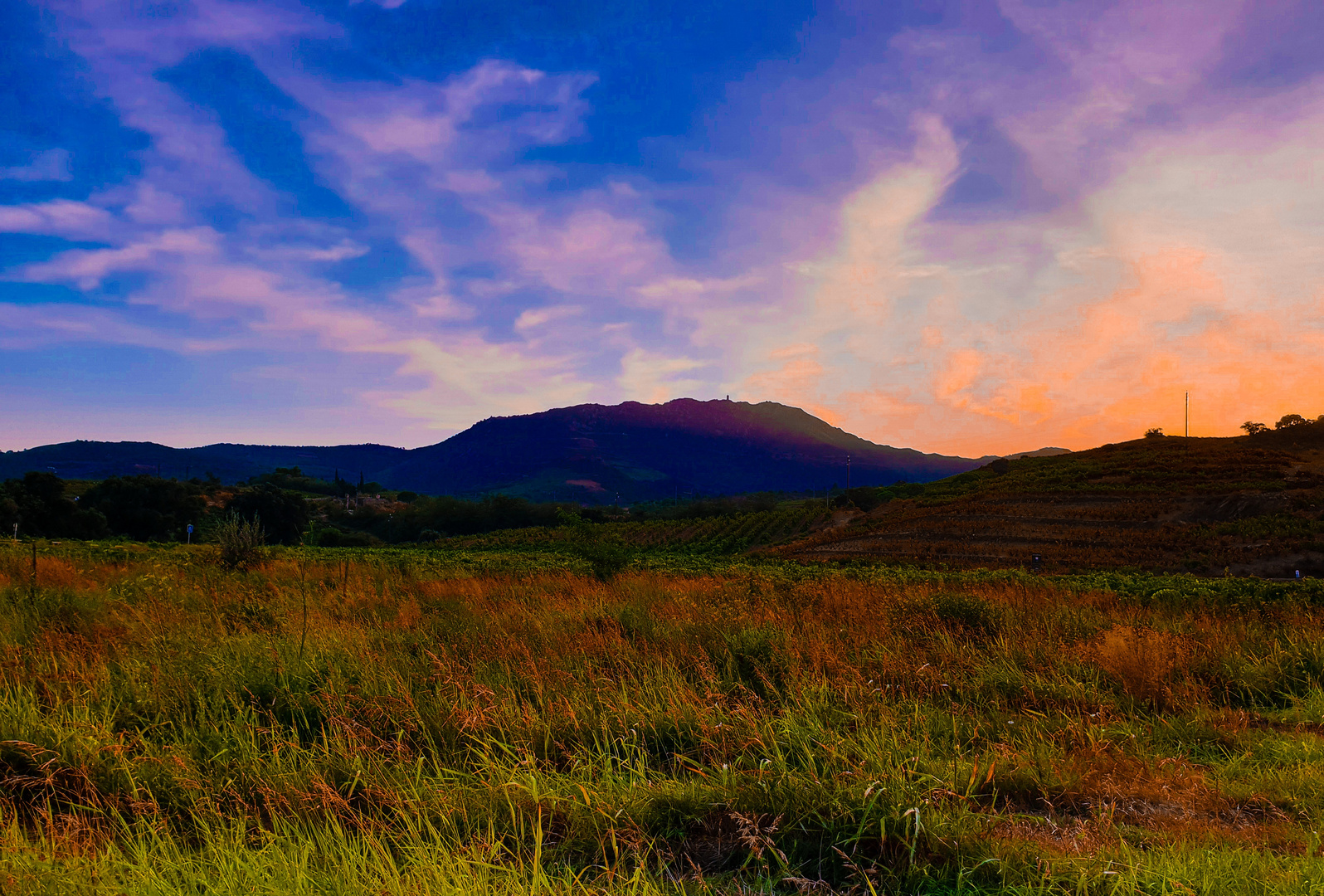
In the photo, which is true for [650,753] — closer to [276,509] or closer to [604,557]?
[604,557]

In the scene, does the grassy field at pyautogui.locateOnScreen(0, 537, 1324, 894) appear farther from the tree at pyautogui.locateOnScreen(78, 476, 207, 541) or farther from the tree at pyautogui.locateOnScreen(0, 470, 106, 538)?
the tree at pyautogui.locateOnScreen(78, 476, 207, 541)

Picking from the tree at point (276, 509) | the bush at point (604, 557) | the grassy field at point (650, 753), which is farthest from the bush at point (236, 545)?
the tree at point (276, 509)

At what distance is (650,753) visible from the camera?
413 cm

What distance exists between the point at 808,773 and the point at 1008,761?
1.34 m

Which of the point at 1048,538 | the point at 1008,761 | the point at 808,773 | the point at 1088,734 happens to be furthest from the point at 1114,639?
the point at 1048,538

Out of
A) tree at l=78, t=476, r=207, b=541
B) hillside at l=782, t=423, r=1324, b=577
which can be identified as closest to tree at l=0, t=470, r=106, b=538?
tree at l=78, t=476, r=207, b=541

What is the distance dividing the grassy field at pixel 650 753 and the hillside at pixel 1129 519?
45.2 metres

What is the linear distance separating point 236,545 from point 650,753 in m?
11.9

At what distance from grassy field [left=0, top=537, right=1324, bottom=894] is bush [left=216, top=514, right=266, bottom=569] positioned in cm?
470

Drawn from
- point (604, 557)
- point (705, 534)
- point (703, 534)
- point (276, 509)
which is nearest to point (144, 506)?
point (276, 509)

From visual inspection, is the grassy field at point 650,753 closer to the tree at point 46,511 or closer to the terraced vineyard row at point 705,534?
the tree at point 46,511

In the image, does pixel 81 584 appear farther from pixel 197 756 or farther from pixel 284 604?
pixel 197 756

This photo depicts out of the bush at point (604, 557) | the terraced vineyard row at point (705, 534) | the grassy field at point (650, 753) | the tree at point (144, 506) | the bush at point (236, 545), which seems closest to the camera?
the grassy field at point (650, 753)

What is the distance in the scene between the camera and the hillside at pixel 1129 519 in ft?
142
